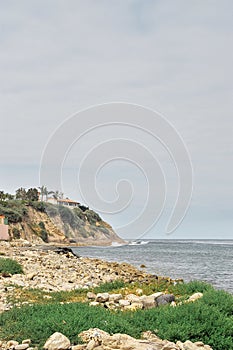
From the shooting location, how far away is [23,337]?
734 cm

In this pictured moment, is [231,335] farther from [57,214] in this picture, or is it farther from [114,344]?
[57,214]

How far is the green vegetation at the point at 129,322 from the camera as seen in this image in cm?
755

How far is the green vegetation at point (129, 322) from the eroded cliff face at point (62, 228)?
6212cm

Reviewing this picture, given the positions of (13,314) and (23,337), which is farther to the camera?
(13,314)

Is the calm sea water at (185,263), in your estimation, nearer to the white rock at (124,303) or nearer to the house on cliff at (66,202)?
the white rock at (124,303)

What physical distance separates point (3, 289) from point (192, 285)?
5.00 m

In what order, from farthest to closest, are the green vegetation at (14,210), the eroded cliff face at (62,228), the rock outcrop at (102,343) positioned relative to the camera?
1. the eroded cliff face at (62,228)
2. the green vegetation at (14,210)
3. the rock outcrop at (102,343)

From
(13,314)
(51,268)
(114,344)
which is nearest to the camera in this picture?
(114,344)

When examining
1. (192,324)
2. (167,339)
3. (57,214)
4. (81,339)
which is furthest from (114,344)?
(57,214)

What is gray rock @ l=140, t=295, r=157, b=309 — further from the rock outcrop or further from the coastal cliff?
the coastal cliff

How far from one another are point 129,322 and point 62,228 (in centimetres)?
8111

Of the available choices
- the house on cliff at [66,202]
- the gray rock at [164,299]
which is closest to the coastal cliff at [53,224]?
the house on cliff at [66,202]

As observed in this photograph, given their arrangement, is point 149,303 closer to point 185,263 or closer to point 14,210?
point 185,263

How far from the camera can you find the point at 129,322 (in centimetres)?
835
